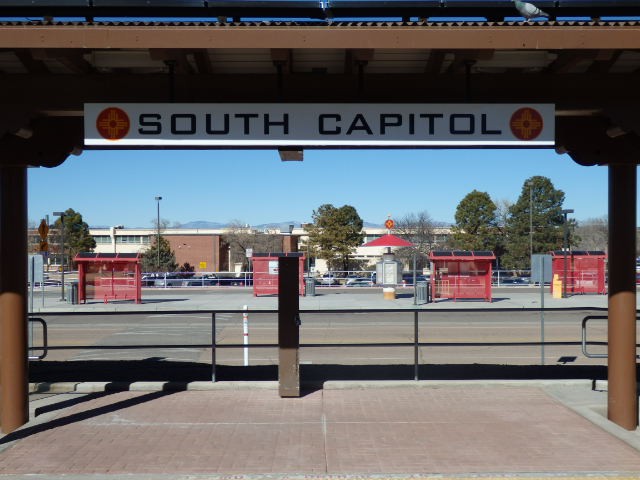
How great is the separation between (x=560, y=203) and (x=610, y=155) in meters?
47.8

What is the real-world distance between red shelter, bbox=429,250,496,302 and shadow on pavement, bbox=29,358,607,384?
19.0 meters

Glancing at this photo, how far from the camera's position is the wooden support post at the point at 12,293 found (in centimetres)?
762

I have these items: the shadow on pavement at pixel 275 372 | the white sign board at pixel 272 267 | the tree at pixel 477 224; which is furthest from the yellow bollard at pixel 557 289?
the shadow on pavement at pixel 275 372

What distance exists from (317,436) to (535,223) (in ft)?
159

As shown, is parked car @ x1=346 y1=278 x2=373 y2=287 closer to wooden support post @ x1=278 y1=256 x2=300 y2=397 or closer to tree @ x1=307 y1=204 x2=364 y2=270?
tree @ x1=307 y1=204 x2=364 y2=270

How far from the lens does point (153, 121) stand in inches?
274

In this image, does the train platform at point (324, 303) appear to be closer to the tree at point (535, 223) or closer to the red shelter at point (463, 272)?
the red shelter at point (463, 272)

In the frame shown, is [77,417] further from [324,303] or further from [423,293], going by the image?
[423,293]

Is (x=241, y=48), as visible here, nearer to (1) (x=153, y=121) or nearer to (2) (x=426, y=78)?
(1) (x=153, y=121)

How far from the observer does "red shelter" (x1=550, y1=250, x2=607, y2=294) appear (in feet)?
112

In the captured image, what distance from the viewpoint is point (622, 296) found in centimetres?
779

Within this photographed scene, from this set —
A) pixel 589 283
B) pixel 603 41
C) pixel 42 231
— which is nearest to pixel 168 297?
pixel 42 231

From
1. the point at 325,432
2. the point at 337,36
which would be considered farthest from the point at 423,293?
the point at 337,36

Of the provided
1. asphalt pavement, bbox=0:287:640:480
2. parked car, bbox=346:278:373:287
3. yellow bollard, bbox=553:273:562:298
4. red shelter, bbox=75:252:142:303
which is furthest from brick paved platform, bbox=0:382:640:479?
parked car, bbox=346:278:373:287
